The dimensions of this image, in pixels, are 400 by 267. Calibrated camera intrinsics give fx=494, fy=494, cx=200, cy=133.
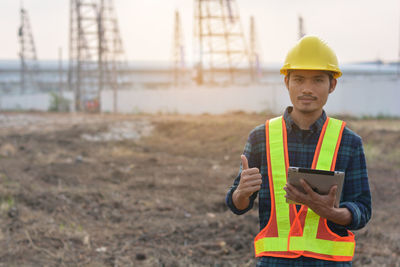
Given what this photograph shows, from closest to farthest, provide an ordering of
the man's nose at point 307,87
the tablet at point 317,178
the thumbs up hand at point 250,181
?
the tablet at point 317,178 → the thumbs up hand at point 250,181 → the man's nose at point 307,87

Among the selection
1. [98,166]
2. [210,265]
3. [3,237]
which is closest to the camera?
[210,265]

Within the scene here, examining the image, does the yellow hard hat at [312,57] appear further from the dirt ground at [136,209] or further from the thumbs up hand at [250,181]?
the dirt ground at [136,209]

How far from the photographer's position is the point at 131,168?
11.3 metres

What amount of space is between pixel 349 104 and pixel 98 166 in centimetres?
1644

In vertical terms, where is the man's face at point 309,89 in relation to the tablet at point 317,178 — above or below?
above

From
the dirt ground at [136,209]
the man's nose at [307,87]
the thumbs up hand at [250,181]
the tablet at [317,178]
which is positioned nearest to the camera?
the tablet at [317,178]

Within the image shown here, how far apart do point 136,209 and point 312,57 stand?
18.1 ft

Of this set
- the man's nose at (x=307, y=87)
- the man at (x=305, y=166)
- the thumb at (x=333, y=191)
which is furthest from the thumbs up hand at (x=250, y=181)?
the man's nose at (x=307, y=87)

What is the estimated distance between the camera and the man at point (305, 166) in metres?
2.11

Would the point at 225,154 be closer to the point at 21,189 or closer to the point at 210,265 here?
the point at 21,189

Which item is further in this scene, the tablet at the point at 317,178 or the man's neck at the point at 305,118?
the man's neck at the point at 305,118

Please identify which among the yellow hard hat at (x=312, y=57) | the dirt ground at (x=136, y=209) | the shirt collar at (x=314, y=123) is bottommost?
the dirt ground at (x=136, y=209)

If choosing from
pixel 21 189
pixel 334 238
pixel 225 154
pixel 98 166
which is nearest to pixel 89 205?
pixel 21 189

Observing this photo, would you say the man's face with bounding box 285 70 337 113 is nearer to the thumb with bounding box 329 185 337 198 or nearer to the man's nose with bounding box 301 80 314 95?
the man's nose with bounding box 301 80 314 95
